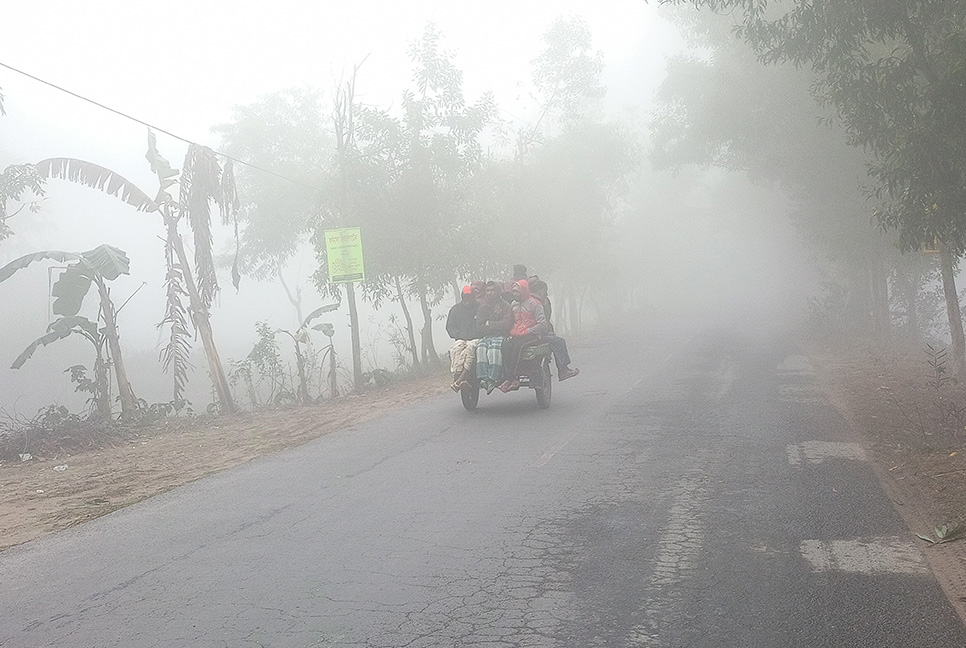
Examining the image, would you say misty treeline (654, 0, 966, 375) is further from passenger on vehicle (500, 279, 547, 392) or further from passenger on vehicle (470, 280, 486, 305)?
passenger on vehicle (470, 280, 486, 305)

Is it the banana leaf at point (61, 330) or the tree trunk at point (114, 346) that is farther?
the tree trunk at point (114, 346)

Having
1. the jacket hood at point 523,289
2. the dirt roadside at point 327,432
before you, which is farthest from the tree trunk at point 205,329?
the jacket hood at point 523,289

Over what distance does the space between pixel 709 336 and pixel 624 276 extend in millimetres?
25377

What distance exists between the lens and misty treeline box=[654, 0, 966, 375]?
9602 mm

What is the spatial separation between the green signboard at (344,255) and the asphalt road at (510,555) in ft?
26.7

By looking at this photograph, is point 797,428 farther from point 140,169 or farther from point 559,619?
point 140,169

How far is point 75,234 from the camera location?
253 feet

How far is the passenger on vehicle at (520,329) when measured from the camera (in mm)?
12641

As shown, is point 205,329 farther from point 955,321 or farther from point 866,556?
point 955,321

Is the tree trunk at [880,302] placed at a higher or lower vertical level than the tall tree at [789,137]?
lower

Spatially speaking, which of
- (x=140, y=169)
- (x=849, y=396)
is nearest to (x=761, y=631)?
(x=849, y=396)

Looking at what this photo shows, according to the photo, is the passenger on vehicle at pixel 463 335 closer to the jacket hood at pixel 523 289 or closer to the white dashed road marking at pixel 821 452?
the jacket hood at pixel 523 289

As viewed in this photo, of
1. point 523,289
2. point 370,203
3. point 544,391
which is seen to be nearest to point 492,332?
point 523,289

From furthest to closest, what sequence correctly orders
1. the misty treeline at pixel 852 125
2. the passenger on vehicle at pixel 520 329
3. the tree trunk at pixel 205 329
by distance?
the tree trunk at pixel 205 329 → the passenger on vehicle at pixel 520 329 → the misty treeline at pixel 852 125
